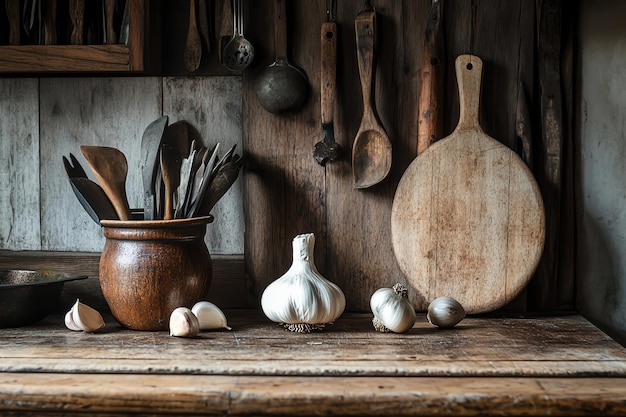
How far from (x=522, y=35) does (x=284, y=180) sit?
22.3 inches

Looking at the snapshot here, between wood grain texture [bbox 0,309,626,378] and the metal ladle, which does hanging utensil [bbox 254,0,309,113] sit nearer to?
the metal ladle

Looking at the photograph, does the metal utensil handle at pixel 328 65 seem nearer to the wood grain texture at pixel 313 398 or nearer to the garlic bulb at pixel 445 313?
the garlic bulb at pixel 445 313

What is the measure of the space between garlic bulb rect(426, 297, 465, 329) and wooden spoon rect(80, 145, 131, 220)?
586mm

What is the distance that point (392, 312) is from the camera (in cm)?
117

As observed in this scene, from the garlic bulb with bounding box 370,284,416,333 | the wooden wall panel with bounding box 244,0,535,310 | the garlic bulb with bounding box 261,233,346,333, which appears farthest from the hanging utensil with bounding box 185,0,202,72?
the garlic bulb with bounding box 370,284,416,333

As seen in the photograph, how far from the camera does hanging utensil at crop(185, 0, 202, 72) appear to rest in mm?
1374

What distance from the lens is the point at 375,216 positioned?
1.38 metres

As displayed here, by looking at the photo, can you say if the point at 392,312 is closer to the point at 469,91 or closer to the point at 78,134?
the point at 469,91

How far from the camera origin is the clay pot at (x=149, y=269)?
116 cm

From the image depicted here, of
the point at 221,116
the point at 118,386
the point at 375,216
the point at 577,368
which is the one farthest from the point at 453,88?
the point at 118,386

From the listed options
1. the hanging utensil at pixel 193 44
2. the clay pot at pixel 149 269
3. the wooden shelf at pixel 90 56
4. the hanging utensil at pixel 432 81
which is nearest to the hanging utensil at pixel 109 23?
the wooden shelf at pixel 90 56

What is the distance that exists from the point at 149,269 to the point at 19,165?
1.67ft

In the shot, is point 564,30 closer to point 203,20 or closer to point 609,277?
point 609,277

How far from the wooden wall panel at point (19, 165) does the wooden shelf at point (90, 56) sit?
0.53 feet
